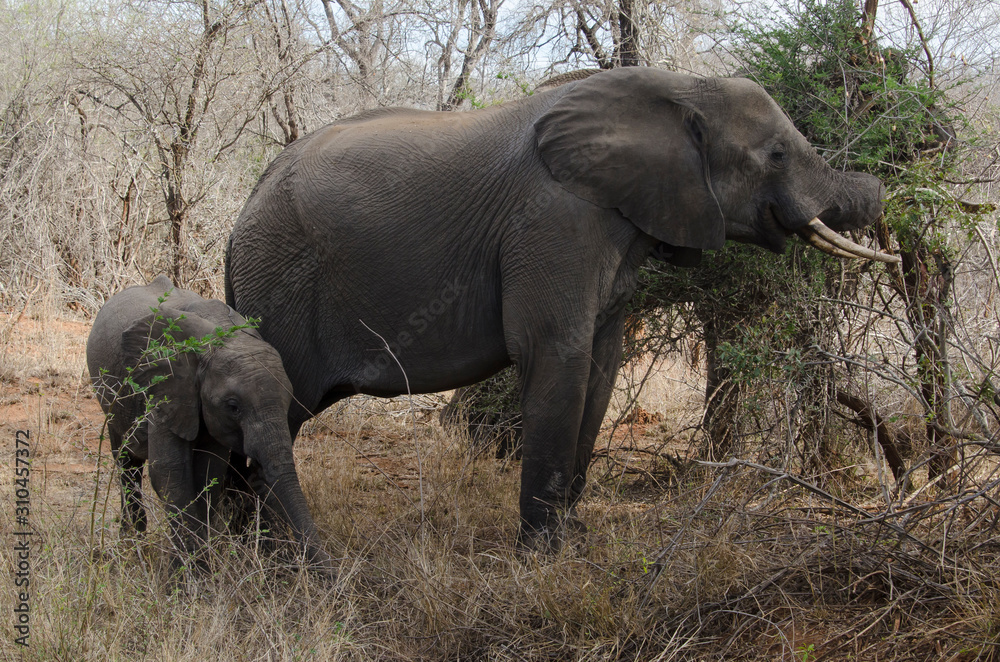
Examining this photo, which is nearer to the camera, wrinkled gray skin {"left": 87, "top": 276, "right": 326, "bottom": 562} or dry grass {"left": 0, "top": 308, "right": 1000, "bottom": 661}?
dry grass {"left": 0, "top": 308, "right": 1000, "bottom": 661}

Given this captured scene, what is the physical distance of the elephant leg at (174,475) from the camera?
435cm

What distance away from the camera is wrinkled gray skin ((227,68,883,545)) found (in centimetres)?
452

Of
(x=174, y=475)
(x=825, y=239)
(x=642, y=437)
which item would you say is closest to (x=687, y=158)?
(x=825, y=239)

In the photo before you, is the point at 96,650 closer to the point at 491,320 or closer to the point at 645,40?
the point at 491,320

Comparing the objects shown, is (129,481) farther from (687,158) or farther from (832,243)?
(832,243)

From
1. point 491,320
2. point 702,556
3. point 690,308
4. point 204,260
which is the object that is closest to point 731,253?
point 690,308

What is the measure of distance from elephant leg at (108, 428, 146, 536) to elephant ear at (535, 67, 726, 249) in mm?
2445

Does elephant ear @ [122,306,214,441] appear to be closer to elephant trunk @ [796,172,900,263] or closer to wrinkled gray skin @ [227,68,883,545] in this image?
wrinkled gray skin @ [227,68,883,545]

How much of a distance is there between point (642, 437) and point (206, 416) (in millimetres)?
3906

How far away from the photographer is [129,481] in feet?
15.0

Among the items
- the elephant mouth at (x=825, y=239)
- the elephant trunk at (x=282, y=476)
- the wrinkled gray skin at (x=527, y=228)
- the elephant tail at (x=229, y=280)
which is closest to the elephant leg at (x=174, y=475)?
the elephant trunk at (x=282, y=476)

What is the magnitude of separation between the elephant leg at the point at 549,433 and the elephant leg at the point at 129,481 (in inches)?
70.7

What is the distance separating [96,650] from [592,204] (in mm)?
2680

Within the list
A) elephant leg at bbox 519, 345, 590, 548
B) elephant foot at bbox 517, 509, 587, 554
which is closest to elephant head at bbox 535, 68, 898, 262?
elephant leg at bbox 519, 345, 590, 548
